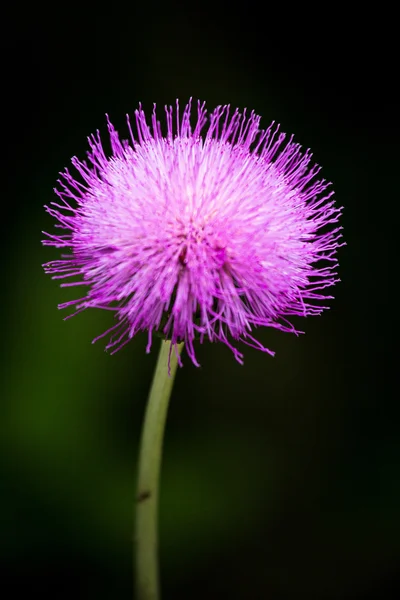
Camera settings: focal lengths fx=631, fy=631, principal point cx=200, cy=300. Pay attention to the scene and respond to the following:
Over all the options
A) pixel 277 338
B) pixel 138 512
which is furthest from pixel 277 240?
pixel 277 338

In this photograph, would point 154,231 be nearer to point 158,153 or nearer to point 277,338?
point 158,153

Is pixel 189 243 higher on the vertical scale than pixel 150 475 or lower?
higher

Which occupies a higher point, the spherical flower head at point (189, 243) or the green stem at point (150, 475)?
the spherical flower head at point (189, 243)

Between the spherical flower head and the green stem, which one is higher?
the spherical flower head
